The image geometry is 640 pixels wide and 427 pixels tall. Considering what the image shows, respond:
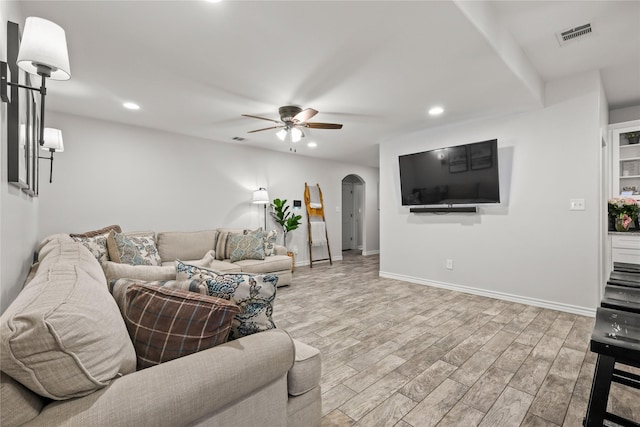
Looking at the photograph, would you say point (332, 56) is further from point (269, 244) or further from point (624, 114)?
point (624, 114)

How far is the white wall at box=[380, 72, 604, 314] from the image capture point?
3152mm

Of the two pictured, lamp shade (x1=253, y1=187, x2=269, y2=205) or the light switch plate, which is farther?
lamp shade (x1=253, y1=187, x2=269, y2=205)

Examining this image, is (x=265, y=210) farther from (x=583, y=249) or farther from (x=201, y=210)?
(x=583, y=249)

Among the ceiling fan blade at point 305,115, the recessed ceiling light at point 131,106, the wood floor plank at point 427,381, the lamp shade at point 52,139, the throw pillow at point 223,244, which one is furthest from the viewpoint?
the throw pillow at point 223,244

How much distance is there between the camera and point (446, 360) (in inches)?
88.5

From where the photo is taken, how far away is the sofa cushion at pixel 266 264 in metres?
4.13

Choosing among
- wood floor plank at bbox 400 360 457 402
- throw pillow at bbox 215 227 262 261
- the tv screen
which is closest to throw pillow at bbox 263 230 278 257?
throw pillow at bbox 215 227 262 261

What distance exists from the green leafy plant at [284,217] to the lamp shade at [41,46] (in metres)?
4.46

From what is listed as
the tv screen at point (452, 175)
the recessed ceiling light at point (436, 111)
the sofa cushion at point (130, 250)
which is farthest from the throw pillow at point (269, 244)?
the recessed ceiling light at point (436, 111)

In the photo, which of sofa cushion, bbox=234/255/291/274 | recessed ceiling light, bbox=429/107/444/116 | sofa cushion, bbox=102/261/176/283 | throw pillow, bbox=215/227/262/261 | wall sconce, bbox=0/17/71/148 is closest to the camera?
wall sconce, bbox=0/17/71/148

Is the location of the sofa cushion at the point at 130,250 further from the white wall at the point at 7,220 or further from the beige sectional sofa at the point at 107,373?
the beige sectional sofa at the point at 107,373

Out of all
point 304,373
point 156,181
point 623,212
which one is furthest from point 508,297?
point 156,181

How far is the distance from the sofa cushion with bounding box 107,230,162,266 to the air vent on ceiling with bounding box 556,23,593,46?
4667mm

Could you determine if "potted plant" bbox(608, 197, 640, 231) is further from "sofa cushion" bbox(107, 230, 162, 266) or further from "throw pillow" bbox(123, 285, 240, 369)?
"sofa cushion" bbox(107, 230, 162, 266)
